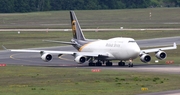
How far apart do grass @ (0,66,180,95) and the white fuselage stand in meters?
6.45

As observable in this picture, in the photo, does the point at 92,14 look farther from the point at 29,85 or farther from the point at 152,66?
the point at 29,85

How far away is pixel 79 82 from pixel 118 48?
57.0ft

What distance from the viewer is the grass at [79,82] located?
41.8 m

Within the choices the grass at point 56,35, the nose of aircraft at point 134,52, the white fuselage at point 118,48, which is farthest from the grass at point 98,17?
the nose of aircraft at point 134,52

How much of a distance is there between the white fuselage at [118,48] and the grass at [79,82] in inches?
254

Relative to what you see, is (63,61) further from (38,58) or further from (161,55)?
(161,55)

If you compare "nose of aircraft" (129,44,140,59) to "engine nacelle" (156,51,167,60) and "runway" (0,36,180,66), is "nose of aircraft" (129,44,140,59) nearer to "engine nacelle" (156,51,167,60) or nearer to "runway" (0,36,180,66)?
"engine nacelle" (156,51,167,60)

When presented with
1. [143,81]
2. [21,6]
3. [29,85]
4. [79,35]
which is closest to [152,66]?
[79,35]

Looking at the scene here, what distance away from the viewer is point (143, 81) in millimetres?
48500

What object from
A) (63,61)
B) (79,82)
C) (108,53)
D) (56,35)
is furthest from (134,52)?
(56,35)

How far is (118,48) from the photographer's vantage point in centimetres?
6488

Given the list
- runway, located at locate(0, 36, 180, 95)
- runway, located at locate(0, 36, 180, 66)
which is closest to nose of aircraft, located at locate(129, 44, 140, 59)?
runway, located at locate(0, 36, 180, 95)

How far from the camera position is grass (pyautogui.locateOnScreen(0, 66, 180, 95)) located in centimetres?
4184

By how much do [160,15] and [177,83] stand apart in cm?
12769
